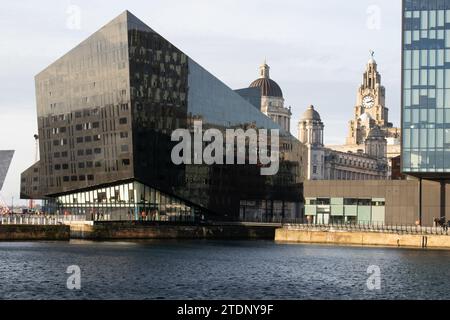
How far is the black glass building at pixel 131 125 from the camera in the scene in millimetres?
135875

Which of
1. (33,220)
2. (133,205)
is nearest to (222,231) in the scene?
(133,205)

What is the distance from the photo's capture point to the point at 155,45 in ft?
449

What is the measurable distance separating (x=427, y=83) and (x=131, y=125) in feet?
143

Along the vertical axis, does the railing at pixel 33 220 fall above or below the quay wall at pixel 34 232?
above

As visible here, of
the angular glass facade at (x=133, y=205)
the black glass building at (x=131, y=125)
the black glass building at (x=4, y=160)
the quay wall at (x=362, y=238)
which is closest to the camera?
the quay wall at (x=362, y=238)

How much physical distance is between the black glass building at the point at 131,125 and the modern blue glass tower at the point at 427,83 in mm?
38357

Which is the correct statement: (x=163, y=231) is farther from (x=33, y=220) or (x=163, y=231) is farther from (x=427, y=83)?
(x=427, y=83)

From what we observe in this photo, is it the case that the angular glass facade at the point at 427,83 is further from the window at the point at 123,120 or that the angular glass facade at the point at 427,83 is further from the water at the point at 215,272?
the window at the point at 123,120

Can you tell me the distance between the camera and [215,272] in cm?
7269

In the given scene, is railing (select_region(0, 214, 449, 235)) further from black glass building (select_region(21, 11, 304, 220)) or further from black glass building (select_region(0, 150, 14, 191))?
black glass building (select_region(0, 150, 14, 191))

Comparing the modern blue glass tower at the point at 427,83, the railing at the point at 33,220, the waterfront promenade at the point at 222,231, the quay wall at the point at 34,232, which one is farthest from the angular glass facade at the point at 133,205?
the modern blue glass tower at the point at 427,83

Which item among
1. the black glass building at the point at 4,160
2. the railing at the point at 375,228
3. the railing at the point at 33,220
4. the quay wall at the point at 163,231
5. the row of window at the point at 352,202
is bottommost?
the quay wall at the point at 163,231
